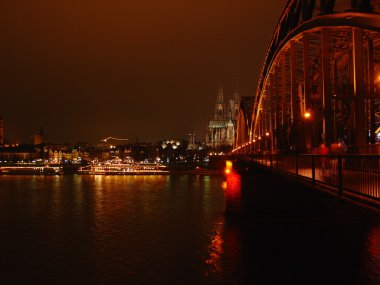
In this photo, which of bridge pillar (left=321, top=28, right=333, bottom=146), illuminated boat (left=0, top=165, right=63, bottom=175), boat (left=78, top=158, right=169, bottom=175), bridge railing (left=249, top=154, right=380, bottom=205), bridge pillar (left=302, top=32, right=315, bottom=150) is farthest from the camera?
illuminated boat (left=0, top=165, right=63, bottom=175)

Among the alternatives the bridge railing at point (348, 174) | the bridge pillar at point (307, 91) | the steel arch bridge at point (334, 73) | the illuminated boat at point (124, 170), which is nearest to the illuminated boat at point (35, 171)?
the illuminated boat at point (124, 170)

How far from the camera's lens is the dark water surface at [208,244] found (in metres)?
15.9

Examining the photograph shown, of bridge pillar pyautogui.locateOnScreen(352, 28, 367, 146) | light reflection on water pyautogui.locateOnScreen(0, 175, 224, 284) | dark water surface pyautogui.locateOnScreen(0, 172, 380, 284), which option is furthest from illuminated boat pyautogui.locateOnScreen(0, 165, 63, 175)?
bridge pillar pyautogui.locateOnScreen(352, 28, 367, 146)

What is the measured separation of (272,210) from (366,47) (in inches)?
360

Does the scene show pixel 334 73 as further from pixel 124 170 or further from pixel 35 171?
pixel 35 171

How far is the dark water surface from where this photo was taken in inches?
628

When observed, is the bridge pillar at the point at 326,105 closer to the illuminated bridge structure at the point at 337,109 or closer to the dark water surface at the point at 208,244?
the illuminated bridge structure at the point at 337,109

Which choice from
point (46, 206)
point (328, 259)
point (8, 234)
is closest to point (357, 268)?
point (328, 259)

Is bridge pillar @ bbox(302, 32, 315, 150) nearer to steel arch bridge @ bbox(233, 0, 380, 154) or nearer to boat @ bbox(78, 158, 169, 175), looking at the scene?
steel arch bridge @ bbox(233, 0, 380, 154)

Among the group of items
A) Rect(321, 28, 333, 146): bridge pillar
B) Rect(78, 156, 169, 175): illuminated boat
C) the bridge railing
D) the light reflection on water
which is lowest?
the light reflection on water

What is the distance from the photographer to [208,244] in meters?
20.9

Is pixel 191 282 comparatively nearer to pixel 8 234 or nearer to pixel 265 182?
pixel 265 182

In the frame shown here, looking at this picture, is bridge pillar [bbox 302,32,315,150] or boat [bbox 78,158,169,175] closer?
bridge pillar [bbox 302,32,315,150]

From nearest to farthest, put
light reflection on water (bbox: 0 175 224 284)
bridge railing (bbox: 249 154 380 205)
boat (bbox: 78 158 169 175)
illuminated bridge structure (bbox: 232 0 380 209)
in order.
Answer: bridge railing (bbox: 249 154 380 205) → illuminated bridge structure (bbox: 232 0 380 209) → light reflection on water (bbox: 0 175 224 284) → boat (bbox: 78 158 169 175)
